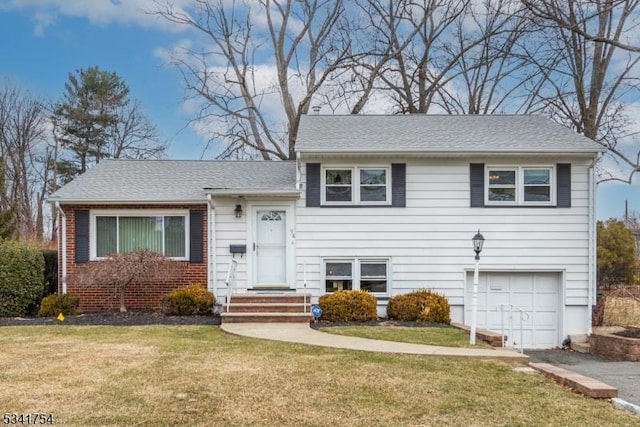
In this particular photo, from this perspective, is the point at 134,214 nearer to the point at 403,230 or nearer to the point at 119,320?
the point at 119,320

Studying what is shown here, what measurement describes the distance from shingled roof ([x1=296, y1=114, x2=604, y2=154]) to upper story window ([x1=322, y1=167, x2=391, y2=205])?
619 millimetres

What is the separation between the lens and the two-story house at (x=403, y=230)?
12.3m

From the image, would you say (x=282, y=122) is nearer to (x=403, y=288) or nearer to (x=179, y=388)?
(x=403, y=288)

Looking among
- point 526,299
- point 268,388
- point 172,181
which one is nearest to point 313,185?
point 172,181

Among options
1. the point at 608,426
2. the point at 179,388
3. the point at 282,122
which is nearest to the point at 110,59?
the point at 282,122

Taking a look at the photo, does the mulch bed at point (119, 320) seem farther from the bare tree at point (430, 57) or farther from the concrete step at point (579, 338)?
the bare tree at point (430, 57)

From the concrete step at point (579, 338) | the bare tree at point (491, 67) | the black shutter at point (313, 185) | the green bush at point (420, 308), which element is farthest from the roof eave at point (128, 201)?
the bare tree at point (491, 67)

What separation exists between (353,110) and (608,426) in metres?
19.6

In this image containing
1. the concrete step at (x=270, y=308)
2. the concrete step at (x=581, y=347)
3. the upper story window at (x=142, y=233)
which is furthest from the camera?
the upper story window at (x=142, y=233)

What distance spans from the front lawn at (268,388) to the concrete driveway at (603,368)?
3.58 ft

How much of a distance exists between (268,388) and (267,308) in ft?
16.8

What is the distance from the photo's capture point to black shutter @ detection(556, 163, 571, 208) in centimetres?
1223

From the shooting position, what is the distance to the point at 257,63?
24.1 meters

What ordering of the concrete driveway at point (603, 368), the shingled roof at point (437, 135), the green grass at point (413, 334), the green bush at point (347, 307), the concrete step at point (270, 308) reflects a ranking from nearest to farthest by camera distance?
1. the concrete driveway at point (603, 368)
2. the green grass at point (413, 334)
3. the concrete step at point (270, 308)
4. the green bush at point (347, 307)
5. the shingled roof at point (437, 135)
